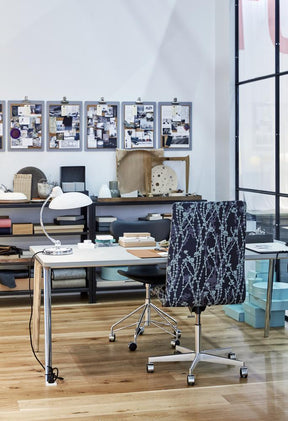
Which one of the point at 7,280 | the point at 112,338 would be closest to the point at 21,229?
the point at 7,280

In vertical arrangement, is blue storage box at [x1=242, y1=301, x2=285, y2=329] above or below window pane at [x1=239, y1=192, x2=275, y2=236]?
below

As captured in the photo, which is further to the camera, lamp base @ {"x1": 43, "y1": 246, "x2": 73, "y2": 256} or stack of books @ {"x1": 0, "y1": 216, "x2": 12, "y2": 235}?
stack of books @ {"x1": 0, "y1": 216, "x2": 12, "y2": 235}

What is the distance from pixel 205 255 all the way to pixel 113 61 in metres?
3.39

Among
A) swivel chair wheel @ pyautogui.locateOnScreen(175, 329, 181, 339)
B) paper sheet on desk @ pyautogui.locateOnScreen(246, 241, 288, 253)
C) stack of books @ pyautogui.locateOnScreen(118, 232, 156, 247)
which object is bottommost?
swivel chair wheel @ pyautogui.locateOnScreen(175, 329, 181, 339)

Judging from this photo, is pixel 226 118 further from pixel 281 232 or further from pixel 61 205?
pixel 61 205

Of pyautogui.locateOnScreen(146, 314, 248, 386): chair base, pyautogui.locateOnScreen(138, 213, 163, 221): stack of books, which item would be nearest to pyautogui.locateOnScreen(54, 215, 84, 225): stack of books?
pyautogui.locateOnScreen(138, 213, 163, 221): stack of books

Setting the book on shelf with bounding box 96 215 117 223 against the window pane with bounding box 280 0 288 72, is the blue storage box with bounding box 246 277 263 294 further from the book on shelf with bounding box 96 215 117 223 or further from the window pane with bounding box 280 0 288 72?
the window pane with bounding box 280 0 288 72

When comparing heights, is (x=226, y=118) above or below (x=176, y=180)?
above

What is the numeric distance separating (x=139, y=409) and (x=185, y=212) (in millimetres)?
1158

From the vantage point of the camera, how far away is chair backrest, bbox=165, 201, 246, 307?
432cm

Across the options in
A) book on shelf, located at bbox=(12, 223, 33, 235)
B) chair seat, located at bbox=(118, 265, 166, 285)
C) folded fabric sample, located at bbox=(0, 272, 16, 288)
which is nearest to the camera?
chair seat, located at bbox=(118, 265, 166, 285)

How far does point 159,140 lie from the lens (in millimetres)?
7387

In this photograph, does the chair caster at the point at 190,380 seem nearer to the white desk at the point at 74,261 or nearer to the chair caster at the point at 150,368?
the chair caster at the point at 150,368

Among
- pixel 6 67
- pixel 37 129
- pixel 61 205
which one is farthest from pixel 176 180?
pixel 61 205
